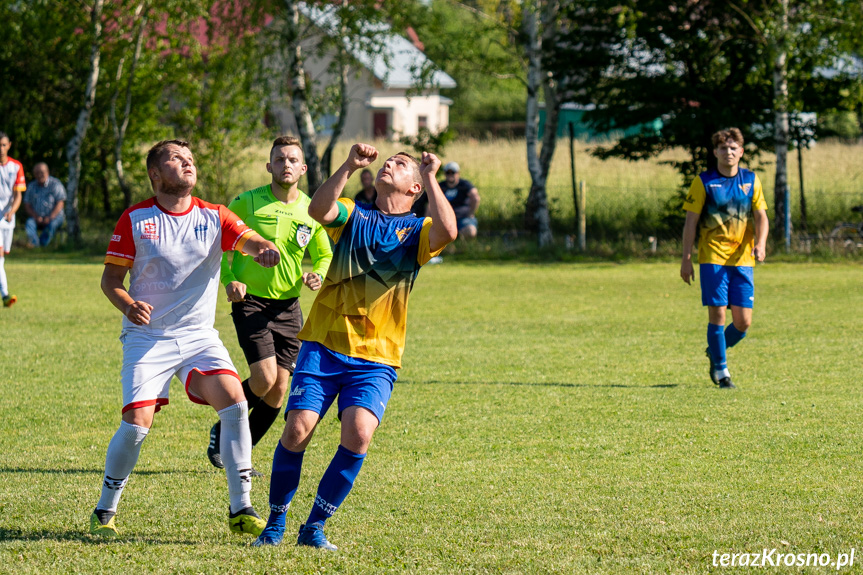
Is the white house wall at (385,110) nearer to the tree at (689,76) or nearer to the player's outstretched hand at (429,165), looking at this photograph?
the tree at (689,76)

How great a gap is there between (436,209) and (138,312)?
4.79 feet

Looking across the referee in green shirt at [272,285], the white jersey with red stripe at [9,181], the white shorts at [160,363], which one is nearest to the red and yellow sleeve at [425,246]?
the white shorts at [160,363]

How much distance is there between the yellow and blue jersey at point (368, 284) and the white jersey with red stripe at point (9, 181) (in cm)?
989

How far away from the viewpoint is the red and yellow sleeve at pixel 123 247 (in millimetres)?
4879

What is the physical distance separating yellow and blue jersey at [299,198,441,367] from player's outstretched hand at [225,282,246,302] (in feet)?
4.07

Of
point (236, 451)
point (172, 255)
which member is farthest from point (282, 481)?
point (172, 255)

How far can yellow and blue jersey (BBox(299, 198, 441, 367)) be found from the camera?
4.76 m

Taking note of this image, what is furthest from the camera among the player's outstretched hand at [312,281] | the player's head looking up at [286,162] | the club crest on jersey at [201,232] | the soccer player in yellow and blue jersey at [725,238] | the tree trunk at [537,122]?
the tree trunk at [537,122]

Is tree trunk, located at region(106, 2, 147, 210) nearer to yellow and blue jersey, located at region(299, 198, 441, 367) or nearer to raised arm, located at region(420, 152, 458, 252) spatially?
yellow and blue jersey, located at region(299, 198, 441, 367)

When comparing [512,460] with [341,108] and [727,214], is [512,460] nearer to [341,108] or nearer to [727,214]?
[727,214]

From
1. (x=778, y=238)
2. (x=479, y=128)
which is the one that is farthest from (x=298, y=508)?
(x=479, y=128)

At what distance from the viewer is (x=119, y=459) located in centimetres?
487

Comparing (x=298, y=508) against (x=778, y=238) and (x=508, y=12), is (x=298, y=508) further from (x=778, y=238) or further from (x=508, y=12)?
(x=508, y=12)

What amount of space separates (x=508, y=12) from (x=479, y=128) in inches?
1166
